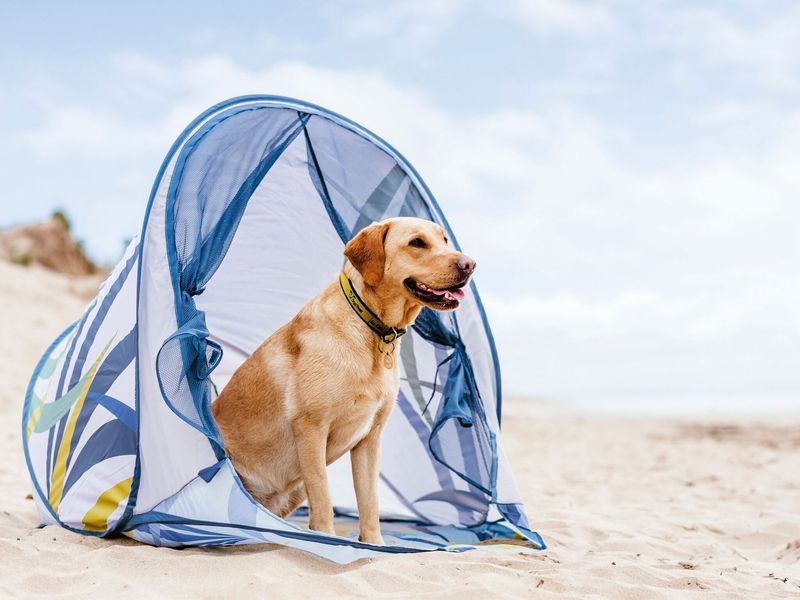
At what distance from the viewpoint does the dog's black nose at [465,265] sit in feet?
11.0

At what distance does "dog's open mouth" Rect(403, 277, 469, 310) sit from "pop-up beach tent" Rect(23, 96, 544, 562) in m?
0.75

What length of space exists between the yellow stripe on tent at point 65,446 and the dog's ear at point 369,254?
51.1 inches

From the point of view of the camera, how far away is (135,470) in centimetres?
339

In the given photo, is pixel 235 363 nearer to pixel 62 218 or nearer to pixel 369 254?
pixel 369 254

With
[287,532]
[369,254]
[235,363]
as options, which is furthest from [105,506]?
[235,363]

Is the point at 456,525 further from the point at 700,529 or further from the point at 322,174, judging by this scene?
the point at 322,174

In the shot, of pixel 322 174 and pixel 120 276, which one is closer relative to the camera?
pixel 120 276

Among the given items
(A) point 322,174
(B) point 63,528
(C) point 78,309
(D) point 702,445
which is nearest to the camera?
(B) point 63,528

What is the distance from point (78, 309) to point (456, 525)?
13.5 m

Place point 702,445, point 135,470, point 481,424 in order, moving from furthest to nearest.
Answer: point 702,445 → point 481,424 → point 135,470

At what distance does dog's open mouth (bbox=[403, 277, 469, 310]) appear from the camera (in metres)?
3.41

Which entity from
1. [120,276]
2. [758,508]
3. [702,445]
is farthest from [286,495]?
[702,445]

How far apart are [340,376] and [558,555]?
4.38 feet

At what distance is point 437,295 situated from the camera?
11.2ft
